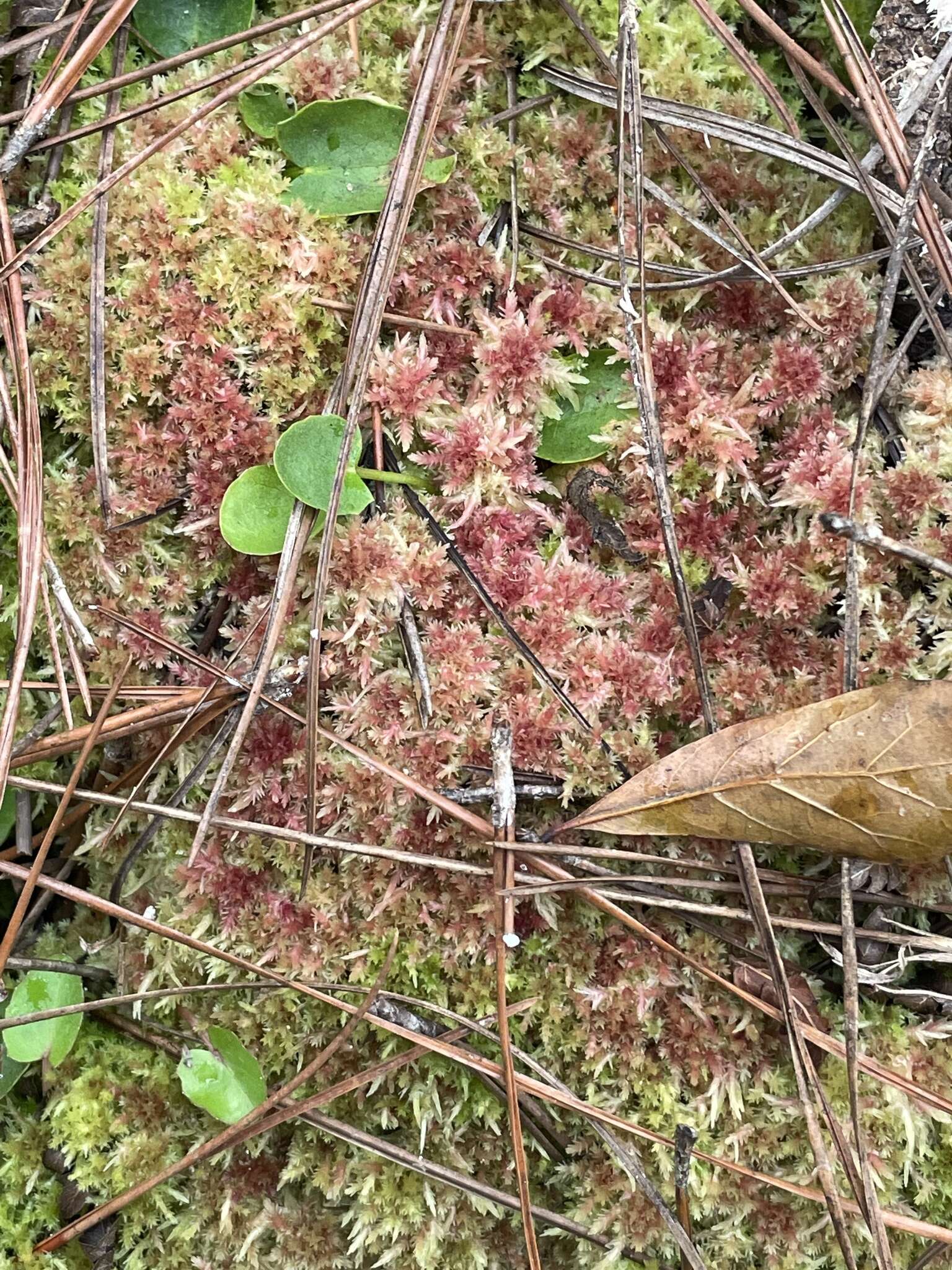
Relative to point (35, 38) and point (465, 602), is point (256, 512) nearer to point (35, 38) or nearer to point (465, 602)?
point (465, 602)

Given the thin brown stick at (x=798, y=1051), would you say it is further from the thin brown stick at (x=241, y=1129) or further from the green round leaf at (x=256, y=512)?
the green round leaf at (x=256, y=512)

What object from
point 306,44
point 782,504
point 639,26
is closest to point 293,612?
point 782,504

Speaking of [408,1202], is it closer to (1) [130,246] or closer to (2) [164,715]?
(2) [164,715]

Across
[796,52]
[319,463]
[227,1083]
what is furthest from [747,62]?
[227,1083]

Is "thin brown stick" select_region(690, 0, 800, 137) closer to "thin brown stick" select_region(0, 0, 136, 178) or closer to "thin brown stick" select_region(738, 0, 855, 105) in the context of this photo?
"thin brown stick" select_region(738, 0, 855, 105)

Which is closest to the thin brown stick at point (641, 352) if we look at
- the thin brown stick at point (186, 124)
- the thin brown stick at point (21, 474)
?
the thin brown stick at point (186, 124)
